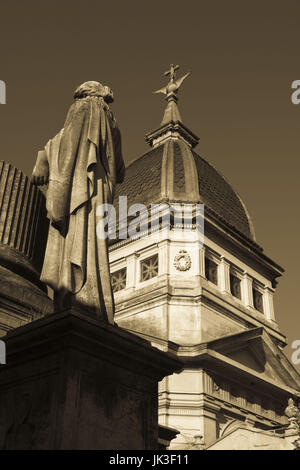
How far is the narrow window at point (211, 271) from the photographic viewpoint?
108 feet

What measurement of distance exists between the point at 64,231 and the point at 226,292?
93.2 feet

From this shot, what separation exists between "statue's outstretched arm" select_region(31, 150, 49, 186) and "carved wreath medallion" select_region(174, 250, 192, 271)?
2542cm

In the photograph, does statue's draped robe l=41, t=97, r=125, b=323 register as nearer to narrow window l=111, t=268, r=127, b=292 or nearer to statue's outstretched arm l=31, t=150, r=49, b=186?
statue's outstretched arm l=31, t=150, r=49, b=186

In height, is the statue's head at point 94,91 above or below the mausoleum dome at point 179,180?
below

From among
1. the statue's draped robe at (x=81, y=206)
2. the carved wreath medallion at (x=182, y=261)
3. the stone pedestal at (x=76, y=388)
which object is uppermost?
the carved wreath medallion at (x=182, y=261)

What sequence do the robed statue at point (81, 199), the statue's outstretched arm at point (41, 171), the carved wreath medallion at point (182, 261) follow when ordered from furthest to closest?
the carved wreath medallion at point (182, 261) → the statue's outstretched arm at point (41, 171) → the robed statue at point (81, 199)

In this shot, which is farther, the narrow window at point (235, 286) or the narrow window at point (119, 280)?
the narrow window at point (235, 286)

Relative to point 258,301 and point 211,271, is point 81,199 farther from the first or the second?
point 258,301

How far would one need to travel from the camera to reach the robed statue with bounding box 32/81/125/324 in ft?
17.2

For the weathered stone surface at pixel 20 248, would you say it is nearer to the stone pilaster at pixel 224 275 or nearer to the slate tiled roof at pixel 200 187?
the stone pilaster at pixel 224 275

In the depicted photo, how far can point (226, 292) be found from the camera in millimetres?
33156

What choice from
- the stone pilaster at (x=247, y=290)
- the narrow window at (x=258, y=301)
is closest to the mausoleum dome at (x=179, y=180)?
the stone pilaster at (x=247, y=290)

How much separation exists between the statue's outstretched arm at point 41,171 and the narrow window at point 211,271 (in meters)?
27.1

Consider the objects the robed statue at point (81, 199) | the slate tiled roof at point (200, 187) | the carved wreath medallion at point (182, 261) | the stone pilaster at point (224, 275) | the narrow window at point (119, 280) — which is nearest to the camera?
the robed statue at point (81, 199)
